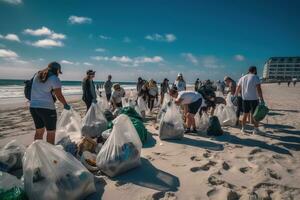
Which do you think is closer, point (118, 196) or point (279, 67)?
point (118, 196)

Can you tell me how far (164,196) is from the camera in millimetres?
2676

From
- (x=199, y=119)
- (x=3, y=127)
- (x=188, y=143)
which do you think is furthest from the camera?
(x=3, y=127)

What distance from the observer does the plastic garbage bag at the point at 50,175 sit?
7.58 feet

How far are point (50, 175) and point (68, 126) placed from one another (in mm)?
2245

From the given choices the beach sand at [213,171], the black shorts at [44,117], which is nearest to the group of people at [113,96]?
the black shorts at [44,117]

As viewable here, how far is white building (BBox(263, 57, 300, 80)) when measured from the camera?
9794 cm

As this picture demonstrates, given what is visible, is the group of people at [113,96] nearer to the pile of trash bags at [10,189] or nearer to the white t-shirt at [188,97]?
the white t-shirt at [188,97]

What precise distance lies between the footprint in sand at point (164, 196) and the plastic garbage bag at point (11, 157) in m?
2.09

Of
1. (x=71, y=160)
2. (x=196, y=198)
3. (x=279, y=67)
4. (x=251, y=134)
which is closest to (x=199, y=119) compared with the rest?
(x=251, y=134)

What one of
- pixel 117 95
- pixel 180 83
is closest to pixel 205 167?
pixel 117 95

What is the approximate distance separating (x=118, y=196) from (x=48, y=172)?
2.82ft

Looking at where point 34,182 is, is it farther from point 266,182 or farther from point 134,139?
point 266,182

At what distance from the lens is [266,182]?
294 centimetres

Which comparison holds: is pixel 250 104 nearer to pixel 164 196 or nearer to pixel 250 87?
pixel 250 87
